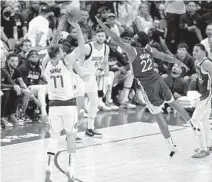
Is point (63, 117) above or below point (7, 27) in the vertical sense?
below

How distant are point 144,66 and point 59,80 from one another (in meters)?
1.89

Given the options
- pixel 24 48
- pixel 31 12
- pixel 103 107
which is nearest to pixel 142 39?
pixel 24 48

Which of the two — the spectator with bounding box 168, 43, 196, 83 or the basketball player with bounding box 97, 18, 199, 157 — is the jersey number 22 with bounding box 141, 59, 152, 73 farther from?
the spectator with bounding box 168, 43, 196, 83

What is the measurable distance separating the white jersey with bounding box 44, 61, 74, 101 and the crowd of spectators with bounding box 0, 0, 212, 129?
13.0 feet

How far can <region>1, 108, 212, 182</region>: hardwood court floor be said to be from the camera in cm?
812

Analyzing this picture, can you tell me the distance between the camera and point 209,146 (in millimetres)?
9492

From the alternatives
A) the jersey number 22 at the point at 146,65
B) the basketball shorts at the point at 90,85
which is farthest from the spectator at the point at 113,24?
the jersey number 22 at the point at 146,65

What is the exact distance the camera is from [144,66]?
9.16m

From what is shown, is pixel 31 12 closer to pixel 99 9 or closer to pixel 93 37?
pixel 99 9

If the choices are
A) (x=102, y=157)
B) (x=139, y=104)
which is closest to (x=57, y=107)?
(x=102, y=157)

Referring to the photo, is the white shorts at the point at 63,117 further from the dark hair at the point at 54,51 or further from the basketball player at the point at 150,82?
the basketball player at the point at 150,82

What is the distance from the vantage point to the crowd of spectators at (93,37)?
480 inches

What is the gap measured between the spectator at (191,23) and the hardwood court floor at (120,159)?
4731 mm

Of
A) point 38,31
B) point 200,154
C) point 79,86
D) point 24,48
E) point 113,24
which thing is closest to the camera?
point 200,154
